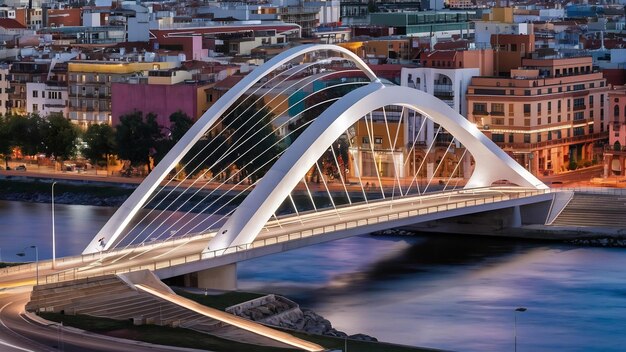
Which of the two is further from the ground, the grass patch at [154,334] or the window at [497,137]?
the grass patch at [154,334]

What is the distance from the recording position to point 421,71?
53.0 m

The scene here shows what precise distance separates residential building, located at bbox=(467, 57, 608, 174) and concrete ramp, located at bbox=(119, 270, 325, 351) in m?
21.5

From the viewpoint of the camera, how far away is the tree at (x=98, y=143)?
5272cm

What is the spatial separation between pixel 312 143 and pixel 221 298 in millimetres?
5060

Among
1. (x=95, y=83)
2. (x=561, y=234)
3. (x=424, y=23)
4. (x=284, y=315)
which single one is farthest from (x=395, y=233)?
(x=424, y=23)

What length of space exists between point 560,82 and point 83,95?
12.7 metres

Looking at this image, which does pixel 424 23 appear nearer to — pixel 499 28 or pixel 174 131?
pixel 499 28

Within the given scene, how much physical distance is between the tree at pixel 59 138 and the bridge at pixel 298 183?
5160 millimetres

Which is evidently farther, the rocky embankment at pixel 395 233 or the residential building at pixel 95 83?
the residential building at pixel 95 83

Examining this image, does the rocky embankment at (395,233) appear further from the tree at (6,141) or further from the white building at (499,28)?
the white building at (499,28)

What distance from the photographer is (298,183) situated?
4616cm

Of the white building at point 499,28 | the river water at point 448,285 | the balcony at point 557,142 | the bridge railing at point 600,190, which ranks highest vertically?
the white building at point 499,28

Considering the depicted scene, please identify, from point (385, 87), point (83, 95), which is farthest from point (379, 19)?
point (385, 87)

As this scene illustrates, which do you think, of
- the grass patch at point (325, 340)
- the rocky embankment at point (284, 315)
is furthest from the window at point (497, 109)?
the grass patch at point (325, 340)
